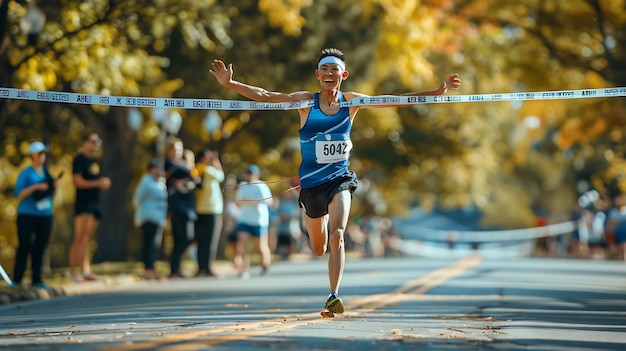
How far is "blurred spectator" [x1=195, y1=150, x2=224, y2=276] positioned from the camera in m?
20.8

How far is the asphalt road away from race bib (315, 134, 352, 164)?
4.43 feet

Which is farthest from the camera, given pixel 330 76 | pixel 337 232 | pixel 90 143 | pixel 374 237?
pixel 374 237

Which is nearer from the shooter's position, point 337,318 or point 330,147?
point 337,318

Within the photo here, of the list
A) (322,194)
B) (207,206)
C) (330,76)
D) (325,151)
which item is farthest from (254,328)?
(207,206)

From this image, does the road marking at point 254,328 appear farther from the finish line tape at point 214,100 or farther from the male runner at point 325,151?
the finish line tape at point 214,100

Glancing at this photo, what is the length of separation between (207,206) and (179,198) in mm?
693

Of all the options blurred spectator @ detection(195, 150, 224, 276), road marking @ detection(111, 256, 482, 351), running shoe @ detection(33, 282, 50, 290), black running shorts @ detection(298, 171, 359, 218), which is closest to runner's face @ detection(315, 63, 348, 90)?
black running shorts @ detection(298, 171, 359, 218)

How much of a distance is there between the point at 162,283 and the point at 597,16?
1280 cm

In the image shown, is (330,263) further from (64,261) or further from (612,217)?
(64,261)

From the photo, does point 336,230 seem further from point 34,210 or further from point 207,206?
point 207,206

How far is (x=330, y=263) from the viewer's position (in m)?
11.0

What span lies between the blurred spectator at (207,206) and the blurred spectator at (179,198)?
0.75ft

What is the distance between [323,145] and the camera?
36.1ft

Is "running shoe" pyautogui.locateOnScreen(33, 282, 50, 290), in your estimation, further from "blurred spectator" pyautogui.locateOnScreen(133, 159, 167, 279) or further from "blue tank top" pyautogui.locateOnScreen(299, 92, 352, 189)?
"blue tank top" pyautogui.locateOnScreen(299, 92, 352, 189)
